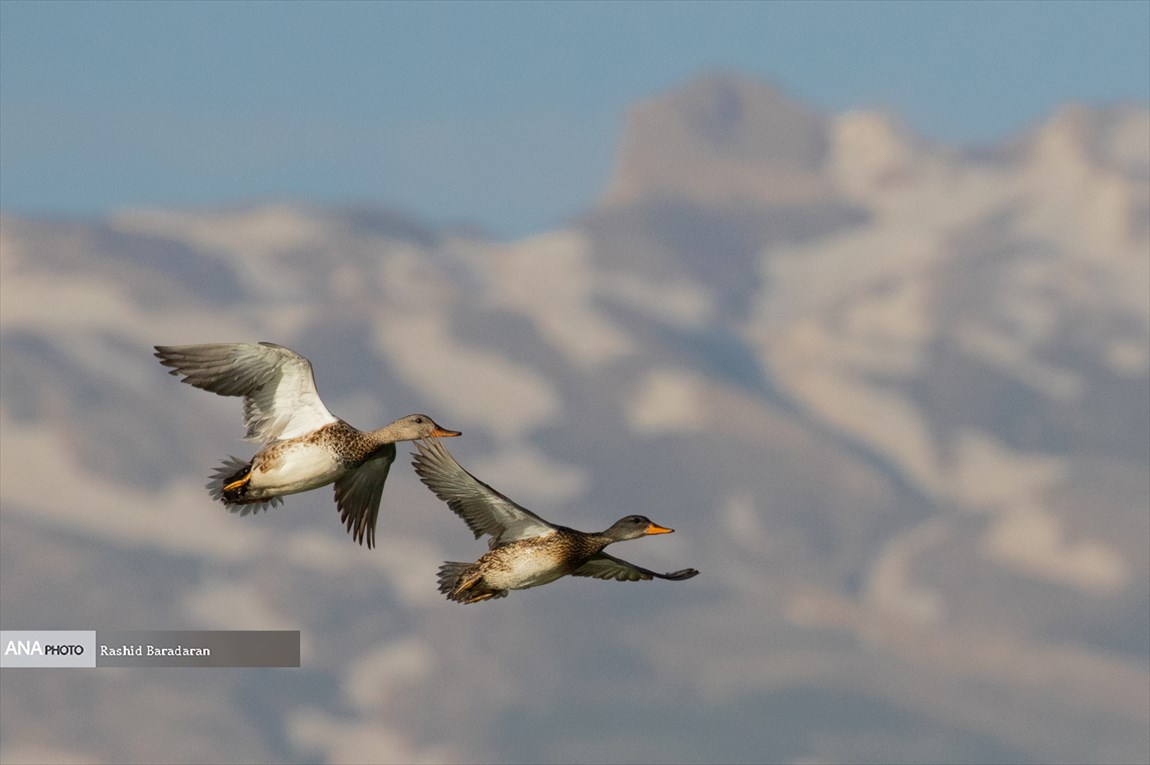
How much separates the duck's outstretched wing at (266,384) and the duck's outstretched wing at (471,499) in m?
2.10

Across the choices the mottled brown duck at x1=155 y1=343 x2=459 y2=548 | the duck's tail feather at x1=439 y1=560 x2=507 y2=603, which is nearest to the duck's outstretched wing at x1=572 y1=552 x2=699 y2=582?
the duck's tail feather at x1=439 y1=560 x2=507 y2=603

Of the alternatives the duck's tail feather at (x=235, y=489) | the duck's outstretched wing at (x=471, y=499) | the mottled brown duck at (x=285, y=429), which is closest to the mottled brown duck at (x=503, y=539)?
the duck's outstretched wing at (x=471, y=499)

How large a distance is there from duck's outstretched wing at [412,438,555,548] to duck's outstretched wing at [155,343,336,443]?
6.90ft

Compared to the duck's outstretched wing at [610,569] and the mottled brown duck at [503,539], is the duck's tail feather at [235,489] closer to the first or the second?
the mottled brown duck at [503,539]

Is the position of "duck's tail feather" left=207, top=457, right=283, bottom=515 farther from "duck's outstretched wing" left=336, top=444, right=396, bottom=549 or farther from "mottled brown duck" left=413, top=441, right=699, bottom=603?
"mottled brown duck" left=413, top=441, right=699, bottom=603

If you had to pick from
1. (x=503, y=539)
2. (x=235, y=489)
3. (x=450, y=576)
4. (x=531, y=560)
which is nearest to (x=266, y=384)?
(x=235, y=489)

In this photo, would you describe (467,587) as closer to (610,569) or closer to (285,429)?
(610,569)

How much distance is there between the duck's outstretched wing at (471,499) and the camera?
36.9 meters

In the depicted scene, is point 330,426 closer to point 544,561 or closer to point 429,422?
point 429,422

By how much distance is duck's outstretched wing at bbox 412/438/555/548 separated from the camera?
121 feet

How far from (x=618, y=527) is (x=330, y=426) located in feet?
19.3

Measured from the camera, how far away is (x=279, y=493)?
123 feet

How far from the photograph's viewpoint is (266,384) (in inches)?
1469

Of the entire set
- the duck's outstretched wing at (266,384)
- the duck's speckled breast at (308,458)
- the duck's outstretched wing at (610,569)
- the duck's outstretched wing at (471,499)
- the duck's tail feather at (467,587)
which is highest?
the duck's outstretched wing at (266,384)
